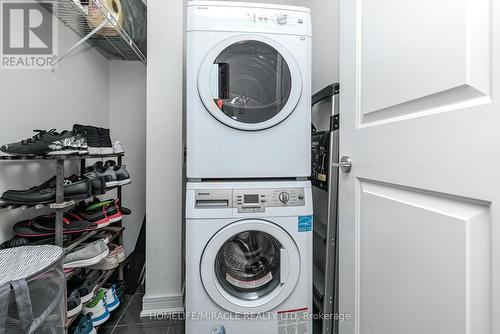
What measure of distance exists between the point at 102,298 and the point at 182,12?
1.83 m

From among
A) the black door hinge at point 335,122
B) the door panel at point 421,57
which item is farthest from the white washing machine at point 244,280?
the door panel at point 421,57

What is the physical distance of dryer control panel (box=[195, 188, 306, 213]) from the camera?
3.93 ft

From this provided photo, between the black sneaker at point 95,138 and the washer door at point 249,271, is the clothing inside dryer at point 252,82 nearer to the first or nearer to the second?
the washer door at point 249,271

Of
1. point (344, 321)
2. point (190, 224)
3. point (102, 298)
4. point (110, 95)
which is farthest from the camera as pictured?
point (110, 95)

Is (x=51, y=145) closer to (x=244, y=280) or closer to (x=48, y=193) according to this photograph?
(x=48, y=193)

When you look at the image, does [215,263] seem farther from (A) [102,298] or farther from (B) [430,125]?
(B) [430,125]

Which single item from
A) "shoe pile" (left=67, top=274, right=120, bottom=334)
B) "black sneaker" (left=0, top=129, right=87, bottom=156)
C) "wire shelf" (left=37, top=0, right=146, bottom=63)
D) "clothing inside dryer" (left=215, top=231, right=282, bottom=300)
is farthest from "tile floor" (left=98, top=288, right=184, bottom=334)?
"wire shelf" (left=37, top=0, right=146, bottom=63)

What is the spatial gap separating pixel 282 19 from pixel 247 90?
376 mm

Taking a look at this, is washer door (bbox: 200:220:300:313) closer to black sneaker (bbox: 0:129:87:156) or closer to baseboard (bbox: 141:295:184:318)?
baseboard (bbox: 141:295:184:318)

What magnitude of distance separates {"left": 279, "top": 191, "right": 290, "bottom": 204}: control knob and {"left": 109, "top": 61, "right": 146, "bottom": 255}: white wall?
1.40m

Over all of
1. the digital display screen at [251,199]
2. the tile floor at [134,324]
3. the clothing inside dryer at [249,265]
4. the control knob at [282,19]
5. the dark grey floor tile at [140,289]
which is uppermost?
the control knob at [282,19]

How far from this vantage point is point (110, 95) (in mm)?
2074

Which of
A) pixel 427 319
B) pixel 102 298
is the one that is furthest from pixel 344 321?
pixel 102 298

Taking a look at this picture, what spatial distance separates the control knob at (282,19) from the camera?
3.98ft
